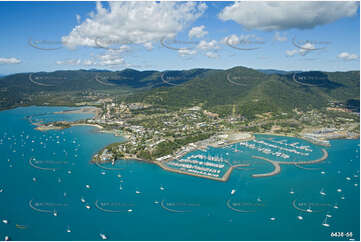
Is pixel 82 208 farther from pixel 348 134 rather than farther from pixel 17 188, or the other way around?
pixel 348 134

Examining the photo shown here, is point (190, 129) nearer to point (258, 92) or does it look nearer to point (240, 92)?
point (258, 92)

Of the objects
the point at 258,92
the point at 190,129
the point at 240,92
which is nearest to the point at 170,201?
the point at 190,129

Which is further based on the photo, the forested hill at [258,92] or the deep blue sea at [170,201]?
the forested hill at [258,92]

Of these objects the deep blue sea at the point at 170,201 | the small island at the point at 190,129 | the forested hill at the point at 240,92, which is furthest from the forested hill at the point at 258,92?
the deep blue sea at the point at 170,201

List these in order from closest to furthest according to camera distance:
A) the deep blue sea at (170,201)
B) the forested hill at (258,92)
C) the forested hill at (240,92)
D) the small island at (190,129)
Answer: the deep blue sea at (170,201) < the small island at (190,129) < the forested hill at (258,92) < the forested hill at (240,92)

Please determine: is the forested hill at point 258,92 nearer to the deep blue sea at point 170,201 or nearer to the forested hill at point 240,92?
the forested hill at point 240,92

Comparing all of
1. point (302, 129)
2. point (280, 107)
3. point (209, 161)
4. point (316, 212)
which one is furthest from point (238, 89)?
point (316, 212)

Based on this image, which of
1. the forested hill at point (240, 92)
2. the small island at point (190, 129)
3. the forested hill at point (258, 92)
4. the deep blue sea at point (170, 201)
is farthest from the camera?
the forested hill at point (240, 92)

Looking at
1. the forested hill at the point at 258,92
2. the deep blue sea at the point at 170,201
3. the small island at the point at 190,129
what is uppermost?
the forested hill at the point at 258,92

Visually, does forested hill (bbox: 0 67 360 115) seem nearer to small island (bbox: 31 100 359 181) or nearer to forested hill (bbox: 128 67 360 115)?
forested hill (bbox: 128 67 360 115)
